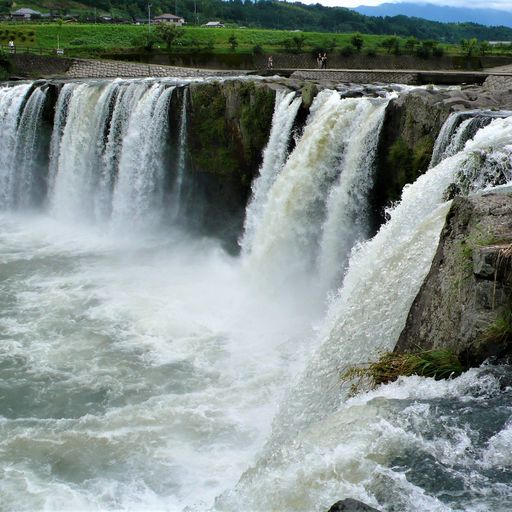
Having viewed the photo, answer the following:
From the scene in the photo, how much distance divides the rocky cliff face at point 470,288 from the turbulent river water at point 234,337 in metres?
0.34

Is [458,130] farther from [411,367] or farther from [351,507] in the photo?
[351,507]

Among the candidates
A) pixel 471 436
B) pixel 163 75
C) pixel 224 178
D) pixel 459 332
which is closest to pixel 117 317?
pixel 224 178

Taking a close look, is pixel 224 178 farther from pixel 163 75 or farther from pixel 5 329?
pixel 163 75

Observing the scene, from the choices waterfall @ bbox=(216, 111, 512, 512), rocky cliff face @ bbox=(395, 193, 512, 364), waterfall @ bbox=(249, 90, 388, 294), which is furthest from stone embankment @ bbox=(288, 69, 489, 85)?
rocky cliff face @ bbox=(395, 193, 512, 364)

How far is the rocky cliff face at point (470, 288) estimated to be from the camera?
638cm

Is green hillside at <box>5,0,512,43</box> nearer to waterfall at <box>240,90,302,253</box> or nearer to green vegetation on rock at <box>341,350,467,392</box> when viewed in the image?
waterfall at <box>240,90,302,253</box>

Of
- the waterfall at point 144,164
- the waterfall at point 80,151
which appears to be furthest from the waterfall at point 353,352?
→ the waterfall at point 80,151

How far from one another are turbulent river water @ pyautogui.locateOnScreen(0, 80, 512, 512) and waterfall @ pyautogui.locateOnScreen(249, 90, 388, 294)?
0.04 meters

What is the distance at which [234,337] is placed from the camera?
1306 cm

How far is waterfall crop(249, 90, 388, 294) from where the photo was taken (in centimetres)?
1350

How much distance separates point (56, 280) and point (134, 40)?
3437cm

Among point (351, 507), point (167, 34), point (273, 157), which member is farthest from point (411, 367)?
point (167, 34)

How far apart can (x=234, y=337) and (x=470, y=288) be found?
6902 mm

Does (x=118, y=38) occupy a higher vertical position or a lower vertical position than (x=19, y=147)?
higher
